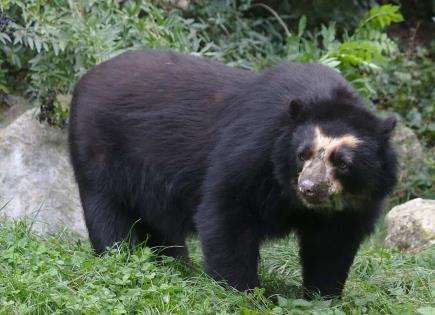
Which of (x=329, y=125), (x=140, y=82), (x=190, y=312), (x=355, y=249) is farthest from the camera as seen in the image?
(x=140, y=82)

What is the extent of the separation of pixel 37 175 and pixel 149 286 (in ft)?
10.8

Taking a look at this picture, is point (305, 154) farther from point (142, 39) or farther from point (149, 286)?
point (142, 39)

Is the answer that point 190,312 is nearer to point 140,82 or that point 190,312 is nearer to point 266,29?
point 140,82

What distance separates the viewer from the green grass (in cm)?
460

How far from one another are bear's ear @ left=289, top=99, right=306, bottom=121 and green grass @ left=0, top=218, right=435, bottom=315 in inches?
39.0

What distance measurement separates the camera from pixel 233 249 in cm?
534

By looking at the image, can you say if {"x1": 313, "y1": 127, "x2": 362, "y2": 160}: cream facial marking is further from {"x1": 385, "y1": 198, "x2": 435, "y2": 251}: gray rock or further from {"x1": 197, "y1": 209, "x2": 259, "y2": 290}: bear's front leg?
{"x1": 385, "y1": 198, "x2": 435, "y2": 251}: gray rock

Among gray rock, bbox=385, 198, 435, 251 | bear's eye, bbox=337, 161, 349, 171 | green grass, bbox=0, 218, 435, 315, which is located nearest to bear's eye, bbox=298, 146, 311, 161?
bear's eye, bbox=337, 161, 349, 171

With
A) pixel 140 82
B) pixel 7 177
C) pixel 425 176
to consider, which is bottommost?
pixel 425 176

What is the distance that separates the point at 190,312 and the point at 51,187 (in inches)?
138

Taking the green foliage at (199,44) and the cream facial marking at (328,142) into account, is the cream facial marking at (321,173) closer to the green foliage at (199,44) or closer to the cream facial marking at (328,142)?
the cream facial marking at (328,142)

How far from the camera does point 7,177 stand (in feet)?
25.6

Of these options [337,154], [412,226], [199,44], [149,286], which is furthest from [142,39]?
[149,286]

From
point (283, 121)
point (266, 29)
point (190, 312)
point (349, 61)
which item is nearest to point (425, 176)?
point (349, 61)
